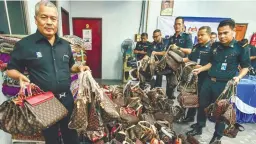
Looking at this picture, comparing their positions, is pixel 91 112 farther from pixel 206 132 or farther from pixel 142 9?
pixel 142 9

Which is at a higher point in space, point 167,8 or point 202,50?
point 167,8

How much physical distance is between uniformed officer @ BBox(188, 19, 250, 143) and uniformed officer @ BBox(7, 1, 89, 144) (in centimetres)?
155

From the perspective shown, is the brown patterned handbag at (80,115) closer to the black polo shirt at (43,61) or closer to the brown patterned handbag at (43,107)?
the brown patterned handbag at (43,107)

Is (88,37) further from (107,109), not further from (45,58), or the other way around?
(107,109)

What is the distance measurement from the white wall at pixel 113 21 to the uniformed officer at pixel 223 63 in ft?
10.9

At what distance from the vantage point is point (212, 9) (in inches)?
191

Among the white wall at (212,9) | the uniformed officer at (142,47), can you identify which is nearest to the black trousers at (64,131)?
the uniformed officer at (142,47)

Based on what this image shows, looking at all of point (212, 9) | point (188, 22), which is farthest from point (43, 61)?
point (212, 9)

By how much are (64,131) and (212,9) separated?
5226 mm

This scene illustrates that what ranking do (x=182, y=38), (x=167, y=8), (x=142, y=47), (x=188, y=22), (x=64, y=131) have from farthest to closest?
(x=188, y=22) → (x=167, y=8) → (x=142, y=47) → (x=182, y=38) → (x=64, y=131)

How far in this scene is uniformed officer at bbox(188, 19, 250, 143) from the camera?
1.75 metres

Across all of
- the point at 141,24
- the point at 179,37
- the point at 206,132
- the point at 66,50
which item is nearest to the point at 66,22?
the point at 141,24

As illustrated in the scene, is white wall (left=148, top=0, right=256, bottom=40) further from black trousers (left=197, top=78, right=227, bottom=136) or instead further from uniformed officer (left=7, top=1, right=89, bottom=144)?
uniformed officer (left=7, top=1, right=89, bottom=144)

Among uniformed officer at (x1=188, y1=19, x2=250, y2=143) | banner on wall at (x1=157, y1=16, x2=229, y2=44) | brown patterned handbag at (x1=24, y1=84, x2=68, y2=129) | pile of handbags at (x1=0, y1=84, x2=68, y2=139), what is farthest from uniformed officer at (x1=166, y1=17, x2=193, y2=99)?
pile of handbags at (x1=0, y1=84, x2=68, y2=139)
